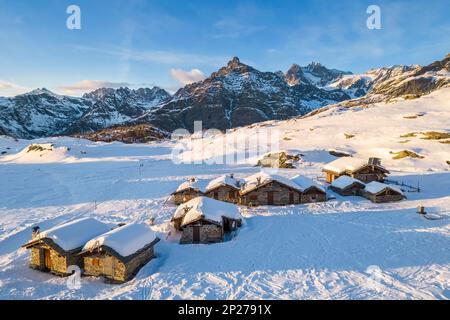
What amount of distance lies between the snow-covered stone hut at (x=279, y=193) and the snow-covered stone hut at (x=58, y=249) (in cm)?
2302

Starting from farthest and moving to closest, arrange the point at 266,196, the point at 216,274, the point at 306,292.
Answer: the point at 266,196 < the point at 216,274 < the point at 306,292

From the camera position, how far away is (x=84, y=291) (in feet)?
73.3

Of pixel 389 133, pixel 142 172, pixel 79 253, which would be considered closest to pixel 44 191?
pixel 142 172

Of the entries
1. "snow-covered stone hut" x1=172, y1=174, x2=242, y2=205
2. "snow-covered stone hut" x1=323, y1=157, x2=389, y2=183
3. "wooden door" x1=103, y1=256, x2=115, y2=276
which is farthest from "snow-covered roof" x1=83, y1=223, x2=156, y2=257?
"snow-covered stone hut" x1=323, y1=157, x2=389, y2=183

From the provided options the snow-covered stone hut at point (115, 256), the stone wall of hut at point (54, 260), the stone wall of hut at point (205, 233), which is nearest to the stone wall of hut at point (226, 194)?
the stone wall of hut at point (205, 233)

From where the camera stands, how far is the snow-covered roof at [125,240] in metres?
24.3

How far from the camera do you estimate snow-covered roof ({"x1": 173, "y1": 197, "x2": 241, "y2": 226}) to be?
103ft

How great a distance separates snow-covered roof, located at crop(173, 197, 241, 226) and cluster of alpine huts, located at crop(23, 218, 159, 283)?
543 centimetres

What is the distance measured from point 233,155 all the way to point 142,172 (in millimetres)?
26750

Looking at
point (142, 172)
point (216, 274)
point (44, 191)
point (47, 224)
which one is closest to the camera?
point (216, 274)

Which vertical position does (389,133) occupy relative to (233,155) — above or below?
above

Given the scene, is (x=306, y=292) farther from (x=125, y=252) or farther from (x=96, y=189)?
(x=96, y=189)

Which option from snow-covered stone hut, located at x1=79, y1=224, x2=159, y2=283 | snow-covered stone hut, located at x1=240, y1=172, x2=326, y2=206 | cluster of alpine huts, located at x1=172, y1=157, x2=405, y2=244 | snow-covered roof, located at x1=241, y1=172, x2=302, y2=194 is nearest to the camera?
snow-covered stone hut, located at x1=79, y1=224, x2=159, y2=283

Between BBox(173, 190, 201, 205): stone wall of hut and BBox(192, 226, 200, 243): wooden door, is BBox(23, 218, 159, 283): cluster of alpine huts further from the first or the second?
BBox(173, 190, 201, 205): stone wall of hut
